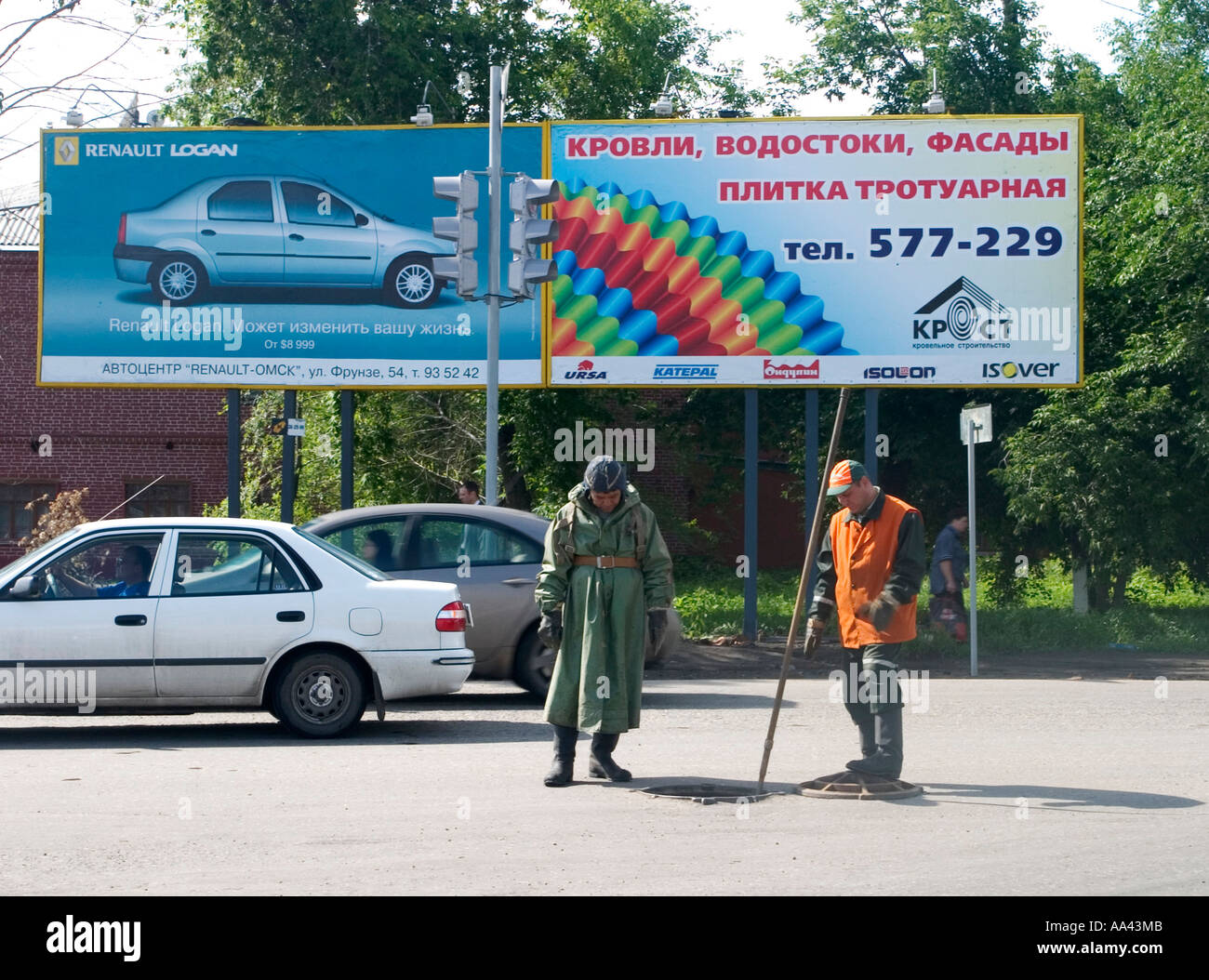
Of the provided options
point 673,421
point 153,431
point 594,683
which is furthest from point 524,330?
point 153,431

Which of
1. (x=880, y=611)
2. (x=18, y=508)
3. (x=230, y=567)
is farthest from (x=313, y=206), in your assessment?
(x=18, y=508)

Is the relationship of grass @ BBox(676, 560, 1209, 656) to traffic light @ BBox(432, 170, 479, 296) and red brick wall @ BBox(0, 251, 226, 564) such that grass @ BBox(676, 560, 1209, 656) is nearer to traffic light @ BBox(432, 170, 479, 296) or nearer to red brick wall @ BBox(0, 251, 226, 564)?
traffic light @ BBox(432, 170, 479, 296)

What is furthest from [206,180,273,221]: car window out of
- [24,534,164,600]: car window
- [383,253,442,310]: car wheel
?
[24,534,164,600]: car window

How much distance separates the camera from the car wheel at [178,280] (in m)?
18.4

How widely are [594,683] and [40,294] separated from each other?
12438 mm

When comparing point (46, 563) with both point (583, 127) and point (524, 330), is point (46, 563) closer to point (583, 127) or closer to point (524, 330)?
point (524, 330)

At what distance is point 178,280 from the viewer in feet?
60.3

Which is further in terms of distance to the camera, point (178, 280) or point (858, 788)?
point (178, 280)

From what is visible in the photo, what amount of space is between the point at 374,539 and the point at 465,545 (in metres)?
0.78

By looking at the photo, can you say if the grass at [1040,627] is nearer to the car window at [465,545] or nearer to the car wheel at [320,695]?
the car window at [465,545]

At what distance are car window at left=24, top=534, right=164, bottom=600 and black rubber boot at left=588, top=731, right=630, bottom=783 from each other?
3414 mm

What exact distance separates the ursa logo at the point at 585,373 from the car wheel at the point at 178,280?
14.7 feet

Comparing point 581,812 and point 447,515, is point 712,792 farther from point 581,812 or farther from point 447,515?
point 447,515

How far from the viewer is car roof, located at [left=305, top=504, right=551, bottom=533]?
42.1ft
